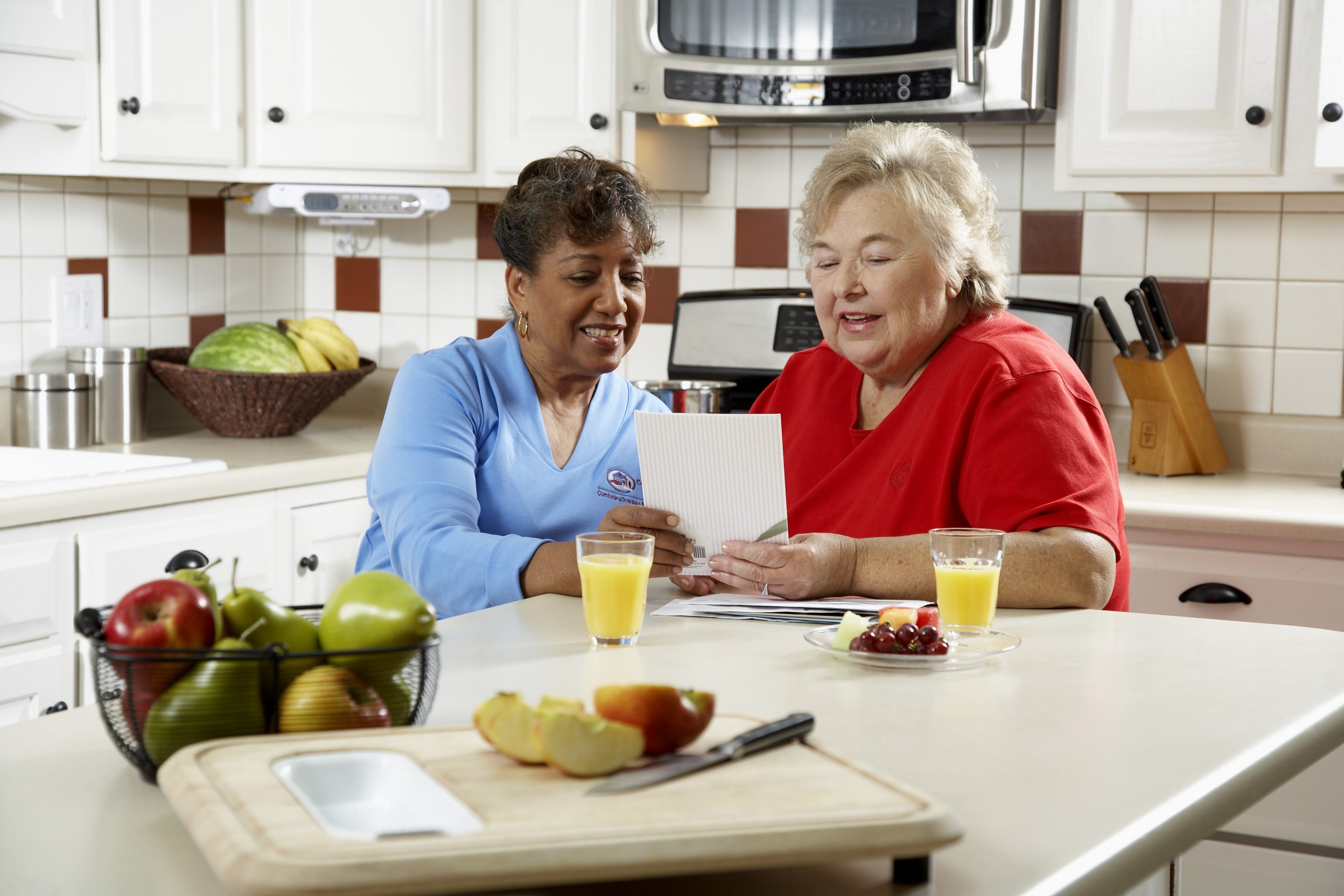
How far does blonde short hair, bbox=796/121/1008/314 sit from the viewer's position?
1788 millimetres

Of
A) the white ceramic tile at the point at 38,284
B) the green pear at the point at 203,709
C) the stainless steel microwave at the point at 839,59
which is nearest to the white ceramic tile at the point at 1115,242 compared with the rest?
the stainless steel microwave at the point at 839,59

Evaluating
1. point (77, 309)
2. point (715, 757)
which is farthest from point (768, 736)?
point (77, 309)

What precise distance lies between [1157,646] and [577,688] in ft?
1.81

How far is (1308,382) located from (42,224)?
2654mm

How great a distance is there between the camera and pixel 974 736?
103cm

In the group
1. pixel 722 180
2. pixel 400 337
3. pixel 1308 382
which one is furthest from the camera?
pixel 400 337

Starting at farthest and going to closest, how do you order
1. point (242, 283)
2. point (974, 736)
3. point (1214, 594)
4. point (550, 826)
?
point (242, 283), point (1214, 594), point (974, 736), point (550, 826)

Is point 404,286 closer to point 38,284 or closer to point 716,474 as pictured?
point 38,284

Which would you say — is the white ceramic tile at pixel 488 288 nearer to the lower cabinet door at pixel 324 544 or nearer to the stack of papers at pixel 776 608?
the lower cabinet door at pixel 324 544

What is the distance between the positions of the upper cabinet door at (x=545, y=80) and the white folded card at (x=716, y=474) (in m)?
1.67

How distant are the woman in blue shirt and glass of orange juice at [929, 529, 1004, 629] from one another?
0.61 metres

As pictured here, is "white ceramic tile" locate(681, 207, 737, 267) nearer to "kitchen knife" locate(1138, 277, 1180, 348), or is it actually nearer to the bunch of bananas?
the bunch of bananas

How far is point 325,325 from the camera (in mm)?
3303

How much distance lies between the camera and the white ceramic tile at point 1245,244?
9.43ft
